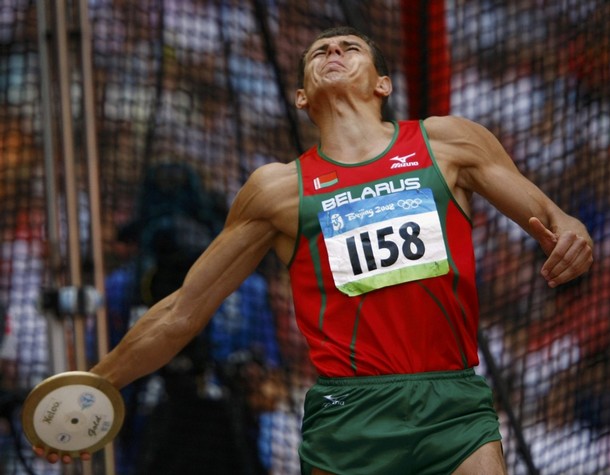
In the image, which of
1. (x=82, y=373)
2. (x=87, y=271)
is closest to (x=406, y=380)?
(x=82, y=373)

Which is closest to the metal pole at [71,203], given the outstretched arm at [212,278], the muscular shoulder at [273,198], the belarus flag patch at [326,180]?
the outstretched arm at [212,278]

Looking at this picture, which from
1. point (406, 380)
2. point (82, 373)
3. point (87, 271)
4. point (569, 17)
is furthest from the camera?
point (569, 17)

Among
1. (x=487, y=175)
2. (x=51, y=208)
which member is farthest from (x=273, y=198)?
(x=51, y=208)

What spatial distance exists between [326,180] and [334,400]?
2.16ft

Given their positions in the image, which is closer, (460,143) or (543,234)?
(543,234)

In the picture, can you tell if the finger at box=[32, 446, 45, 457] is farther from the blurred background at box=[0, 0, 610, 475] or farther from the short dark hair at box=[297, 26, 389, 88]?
the short dark hair at box=[297, 26, 389, 88]

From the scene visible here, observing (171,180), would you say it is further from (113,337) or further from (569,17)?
(569,17)

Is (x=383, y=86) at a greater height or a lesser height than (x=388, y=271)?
greater

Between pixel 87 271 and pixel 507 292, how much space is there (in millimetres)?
1952

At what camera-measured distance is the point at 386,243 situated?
3586 millimetres

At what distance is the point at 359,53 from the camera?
4055 mm

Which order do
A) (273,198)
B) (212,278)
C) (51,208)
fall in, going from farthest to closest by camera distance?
(51,208) → (212,278) → (273,198)

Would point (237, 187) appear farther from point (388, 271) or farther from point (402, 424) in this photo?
point (402, 424)

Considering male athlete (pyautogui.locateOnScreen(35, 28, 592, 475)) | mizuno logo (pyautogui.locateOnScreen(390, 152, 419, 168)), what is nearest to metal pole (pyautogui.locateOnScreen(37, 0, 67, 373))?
male athlete (pyautogui.locateOnScreen(35, 28, 592, 475))
